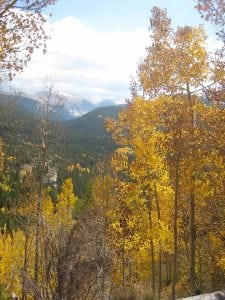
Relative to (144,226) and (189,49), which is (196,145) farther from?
(144,226)

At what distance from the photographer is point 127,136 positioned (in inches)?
767

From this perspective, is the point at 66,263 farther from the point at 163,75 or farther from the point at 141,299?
the point at 163,75

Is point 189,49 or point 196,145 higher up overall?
point 189,49

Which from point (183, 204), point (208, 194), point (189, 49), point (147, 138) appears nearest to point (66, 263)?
point (208, 194)

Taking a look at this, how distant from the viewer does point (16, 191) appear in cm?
10662

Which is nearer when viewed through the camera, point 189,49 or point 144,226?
point 189,49

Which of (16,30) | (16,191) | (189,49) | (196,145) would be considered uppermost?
(189,49)

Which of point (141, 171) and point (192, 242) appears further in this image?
point (141, 171)

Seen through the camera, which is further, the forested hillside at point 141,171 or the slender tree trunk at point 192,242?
the slender tree trunk at point 192,242

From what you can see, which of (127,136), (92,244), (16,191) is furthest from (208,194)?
(16,191)

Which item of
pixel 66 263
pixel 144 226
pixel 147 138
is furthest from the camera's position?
pixel 144 226

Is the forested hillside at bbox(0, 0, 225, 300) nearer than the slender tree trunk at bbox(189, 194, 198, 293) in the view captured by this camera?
Yes

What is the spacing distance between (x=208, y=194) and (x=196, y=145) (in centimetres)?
303

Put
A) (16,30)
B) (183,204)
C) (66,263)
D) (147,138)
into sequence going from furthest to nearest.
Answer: (183,204) < (147,138) < (16,30) < (66,263)
